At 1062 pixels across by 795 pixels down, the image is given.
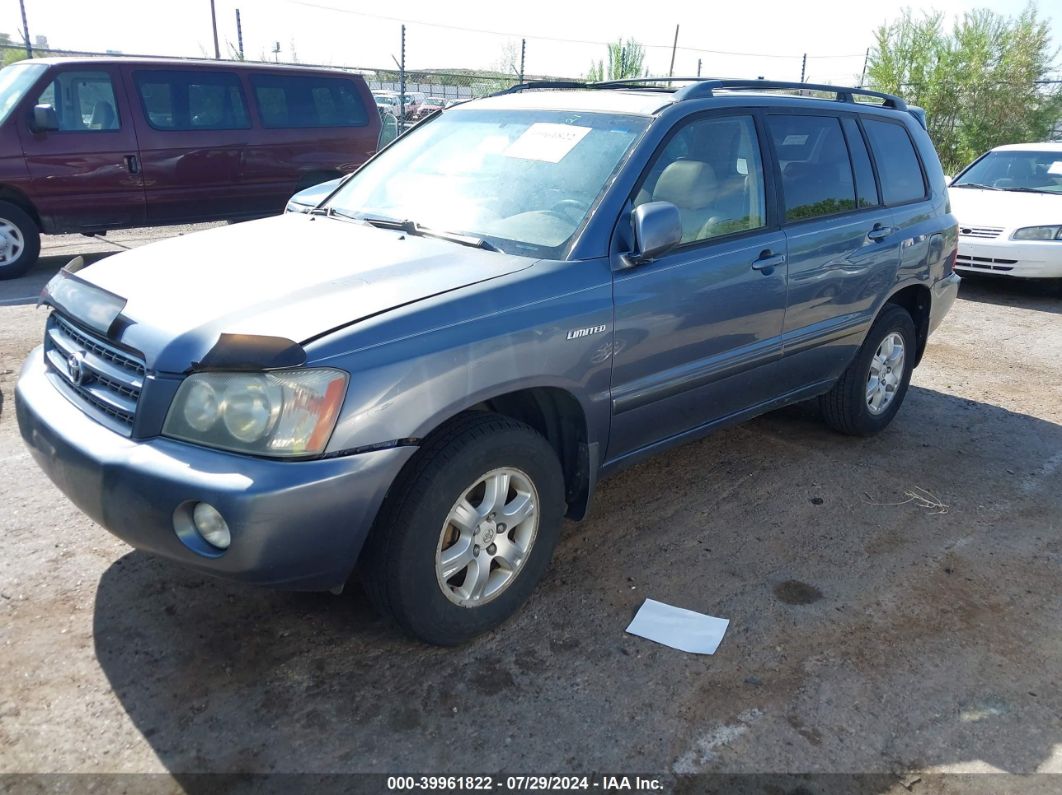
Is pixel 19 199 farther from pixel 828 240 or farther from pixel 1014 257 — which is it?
pixel 1014 257

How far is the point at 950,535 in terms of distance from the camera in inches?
157

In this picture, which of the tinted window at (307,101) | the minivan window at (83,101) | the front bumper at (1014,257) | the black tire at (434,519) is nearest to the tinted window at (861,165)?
the black tire at (434,519)

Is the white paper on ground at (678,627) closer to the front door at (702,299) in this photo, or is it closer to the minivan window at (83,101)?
the front door at (702,299)

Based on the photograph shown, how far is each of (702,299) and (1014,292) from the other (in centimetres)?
766

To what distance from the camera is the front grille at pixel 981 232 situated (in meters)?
9.07

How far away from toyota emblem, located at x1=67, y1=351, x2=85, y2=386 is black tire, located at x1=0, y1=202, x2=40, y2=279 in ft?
20.8

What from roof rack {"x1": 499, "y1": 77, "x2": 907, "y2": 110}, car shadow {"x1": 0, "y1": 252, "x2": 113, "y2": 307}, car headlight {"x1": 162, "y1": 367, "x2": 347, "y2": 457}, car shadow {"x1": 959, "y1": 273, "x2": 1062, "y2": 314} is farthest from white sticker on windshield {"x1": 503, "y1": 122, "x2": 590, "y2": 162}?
car shadow {"x1": 959, "y1": 273, "x2": 1062, "y2": 314}

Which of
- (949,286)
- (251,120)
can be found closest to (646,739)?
(949,286)

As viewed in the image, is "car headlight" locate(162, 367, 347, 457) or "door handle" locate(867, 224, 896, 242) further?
"door handle" locate(867, 224, 896, 242)

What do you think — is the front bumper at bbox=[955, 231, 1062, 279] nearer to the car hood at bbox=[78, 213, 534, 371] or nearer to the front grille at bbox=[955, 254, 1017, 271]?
the front grille at bbox=[955, 254, 1017, 271]

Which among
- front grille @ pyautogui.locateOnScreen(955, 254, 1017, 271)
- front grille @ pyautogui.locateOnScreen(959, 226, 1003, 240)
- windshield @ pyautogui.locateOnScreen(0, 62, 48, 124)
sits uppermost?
windshield @ pyautogui.locateOnScreen(0, 62, 48, 124)

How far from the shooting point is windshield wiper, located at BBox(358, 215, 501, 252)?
3.27 meters

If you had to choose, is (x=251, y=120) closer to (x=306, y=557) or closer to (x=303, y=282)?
(x=303, y=282)

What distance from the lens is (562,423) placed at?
331 centimetres
